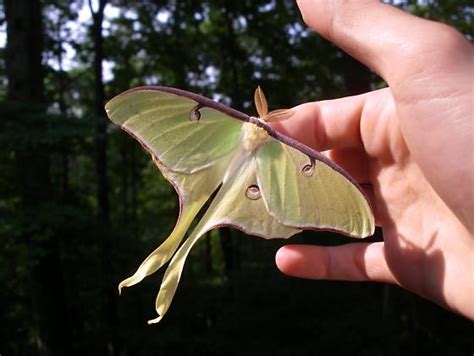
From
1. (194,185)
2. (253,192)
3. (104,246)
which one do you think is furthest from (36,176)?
(253,192)

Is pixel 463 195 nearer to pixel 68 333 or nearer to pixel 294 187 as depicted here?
pixel 294 187

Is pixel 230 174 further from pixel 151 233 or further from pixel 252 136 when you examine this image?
pixel 151 233

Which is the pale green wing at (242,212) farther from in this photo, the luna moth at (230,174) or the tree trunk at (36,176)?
the tree trunk at (36,176)

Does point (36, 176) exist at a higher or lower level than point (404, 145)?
higher

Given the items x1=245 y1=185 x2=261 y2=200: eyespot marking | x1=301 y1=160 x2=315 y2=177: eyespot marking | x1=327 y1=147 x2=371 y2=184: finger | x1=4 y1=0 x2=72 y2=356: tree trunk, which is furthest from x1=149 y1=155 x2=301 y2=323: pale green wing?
x1=4 y1=0 x2=72 y2=356: tree trunk

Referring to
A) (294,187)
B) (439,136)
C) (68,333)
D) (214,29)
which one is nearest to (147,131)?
(294,187)

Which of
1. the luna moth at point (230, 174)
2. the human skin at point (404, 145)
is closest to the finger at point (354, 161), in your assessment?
the human skin at point (404, 145)

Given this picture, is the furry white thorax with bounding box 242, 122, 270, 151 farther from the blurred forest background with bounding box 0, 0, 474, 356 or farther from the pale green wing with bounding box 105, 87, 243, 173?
the blurred forest background with bounding box 0, 0, 474, 356
